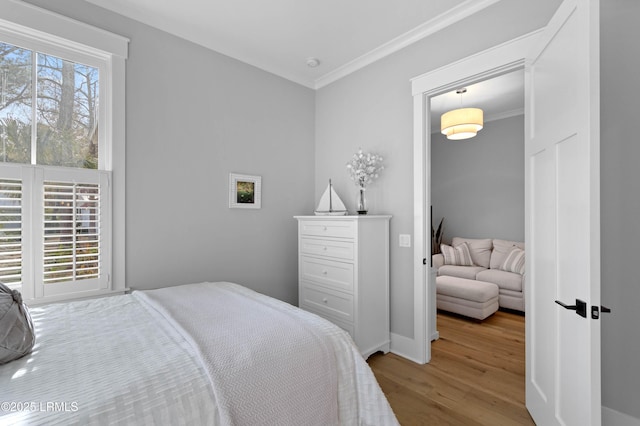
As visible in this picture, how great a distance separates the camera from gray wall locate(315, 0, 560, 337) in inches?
85.0

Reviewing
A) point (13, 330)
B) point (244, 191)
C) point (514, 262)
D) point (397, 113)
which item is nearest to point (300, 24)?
point (397, 113)

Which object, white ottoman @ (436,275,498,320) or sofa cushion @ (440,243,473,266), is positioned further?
sofa cushion @ (440,243,473,266)

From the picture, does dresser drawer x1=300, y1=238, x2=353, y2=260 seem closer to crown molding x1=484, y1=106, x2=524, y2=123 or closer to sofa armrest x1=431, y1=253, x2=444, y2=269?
sofa armrest x1=431, y1=253, x2=444, y2=269

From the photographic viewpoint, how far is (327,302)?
2.78 metres

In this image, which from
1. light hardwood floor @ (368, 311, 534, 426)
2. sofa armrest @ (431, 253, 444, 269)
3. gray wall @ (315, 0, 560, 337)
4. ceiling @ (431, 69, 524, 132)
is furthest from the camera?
sofa armrest @ (431, 253, 444, 269)

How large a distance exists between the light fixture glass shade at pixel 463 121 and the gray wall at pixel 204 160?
1625 millimetres

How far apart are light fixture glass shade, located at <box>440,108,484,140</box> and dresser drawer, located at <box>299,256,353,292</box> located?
2.16 m

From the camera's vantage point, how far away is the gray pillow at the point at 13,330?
1074 millimetres

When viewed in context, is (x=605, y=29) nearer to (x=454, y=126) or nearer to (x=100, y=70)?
(x=454, y=126)

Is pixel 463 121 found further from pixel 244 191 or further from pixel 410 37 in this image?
pixel 244 191

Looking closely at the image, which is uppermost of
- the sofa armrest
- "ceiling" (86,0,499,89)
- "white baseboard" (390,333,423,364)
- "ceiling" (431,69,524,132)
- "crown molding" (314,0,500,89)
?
"ceiling" (431,69,524,132)

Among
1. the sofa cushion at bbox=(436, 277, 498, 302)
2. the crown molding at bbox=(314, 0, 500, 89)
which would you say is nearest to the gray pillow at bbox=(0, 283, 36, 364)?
the crown molding at bbox=(314, 0, 500, 89)

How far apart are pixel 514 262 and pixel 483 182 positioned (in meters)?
1.49

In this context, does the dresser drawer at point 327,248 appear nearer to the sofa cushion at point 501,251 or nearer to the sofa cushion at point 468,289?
the sofa cushion at point 468,289
